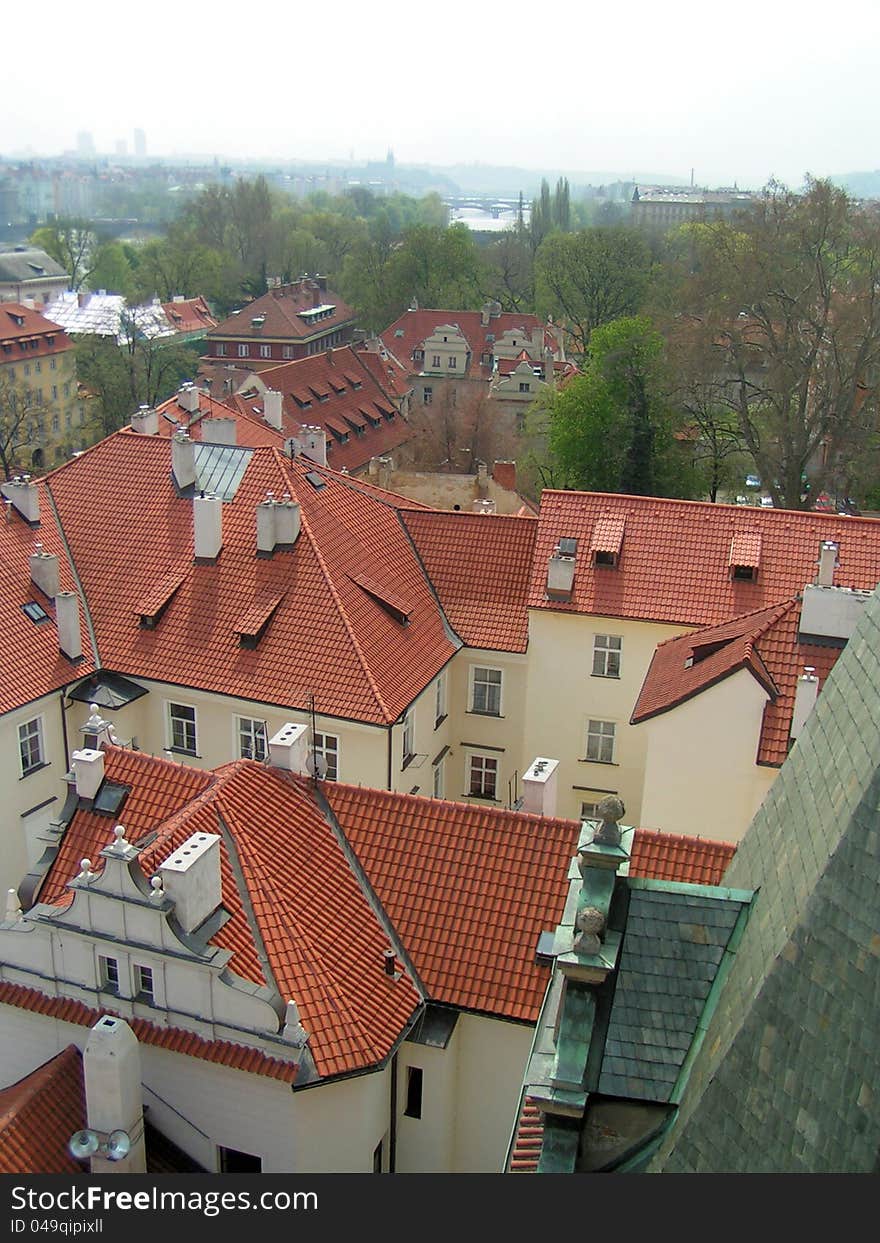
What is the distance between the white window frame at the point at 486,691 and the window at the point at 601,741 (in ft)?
7.70

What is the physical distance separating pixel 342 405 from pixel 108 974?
169 feet

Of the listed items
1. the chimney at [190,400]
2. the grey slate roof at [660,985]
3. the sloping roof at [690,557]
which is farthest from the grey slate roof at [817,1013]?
the chimney at [190,400]

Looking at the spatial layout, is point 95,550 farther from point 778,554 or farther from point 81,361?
point 81,361

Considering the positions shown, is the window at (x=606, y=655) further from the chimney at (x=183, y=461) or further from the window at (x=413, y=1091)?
the window at (x=413, y=1091)

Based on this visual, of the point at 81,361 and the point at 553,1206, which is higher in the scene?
the point at 553,1206

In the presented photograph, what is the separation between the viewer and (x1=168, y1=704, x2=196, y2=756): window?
27297 millimetres

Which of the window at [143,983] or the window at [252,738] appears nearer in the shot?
the window at [143,983]

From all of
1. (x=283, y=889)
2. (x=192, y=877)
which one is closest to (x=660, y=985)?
(x=192, y=877)

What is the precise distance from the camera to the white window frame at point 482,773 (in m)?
29.9

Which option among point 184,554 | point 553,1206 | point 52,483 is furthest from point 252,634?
point 553,1206

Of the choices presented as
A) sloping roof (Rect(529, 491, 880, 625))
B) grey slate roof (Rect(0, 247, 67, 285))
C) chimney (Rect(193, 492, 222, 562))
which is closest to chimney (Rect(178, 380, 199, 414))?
chimney (Rect(193, 492, 222, 562))

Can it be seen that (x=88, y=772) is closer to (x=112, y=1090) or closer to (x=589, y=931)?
(x=112, y=1090)

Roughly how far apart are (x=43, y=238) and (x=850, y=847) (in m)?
156

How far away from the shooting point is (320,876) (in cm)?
1723
